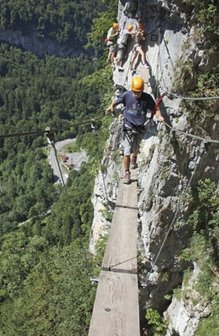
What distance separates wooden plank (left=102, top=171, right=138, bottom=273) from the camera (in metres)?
6.17

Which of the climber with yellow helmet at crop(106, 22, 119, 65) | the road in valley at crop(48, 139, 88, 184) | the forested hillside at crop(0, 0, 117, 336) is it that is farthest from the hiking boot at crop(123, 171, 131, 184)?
the road in valley at crop(48, 139, 88, 184)

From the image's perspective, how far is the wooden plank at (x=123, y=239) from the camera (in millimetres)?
6168

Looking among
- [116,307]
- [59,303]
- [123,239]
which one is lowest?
[59,303]

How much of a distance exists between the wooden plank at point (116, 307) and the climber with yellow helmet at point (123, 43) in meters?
10.6

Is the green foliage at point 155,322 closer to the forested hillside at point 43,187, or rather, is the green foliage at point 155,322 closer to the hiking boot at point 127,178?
the forested hillside at point 43,187

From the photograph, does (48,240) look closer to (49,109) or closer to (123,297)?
(123,297)

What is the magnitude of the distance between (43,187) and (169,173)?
7716cm

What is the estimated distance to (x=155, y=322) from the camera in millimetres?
13414

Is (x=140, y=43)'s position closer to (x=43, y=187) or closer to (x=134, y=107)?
(x=134, y=107)

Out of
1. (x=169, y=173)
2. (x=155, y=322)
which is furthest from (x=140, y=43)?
(x=155, y=322)

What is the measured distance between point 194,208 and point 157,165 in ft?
5.12

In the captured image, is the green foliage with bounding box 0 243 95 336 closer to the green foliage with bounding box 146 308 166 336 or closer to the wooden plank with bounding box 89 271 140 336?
the green foliage with bounding box 146 308 166 336

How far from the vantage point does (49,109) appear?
422 ft

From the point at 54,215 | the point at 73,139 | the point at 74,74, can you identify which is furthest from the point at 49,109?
the point at 54,215
